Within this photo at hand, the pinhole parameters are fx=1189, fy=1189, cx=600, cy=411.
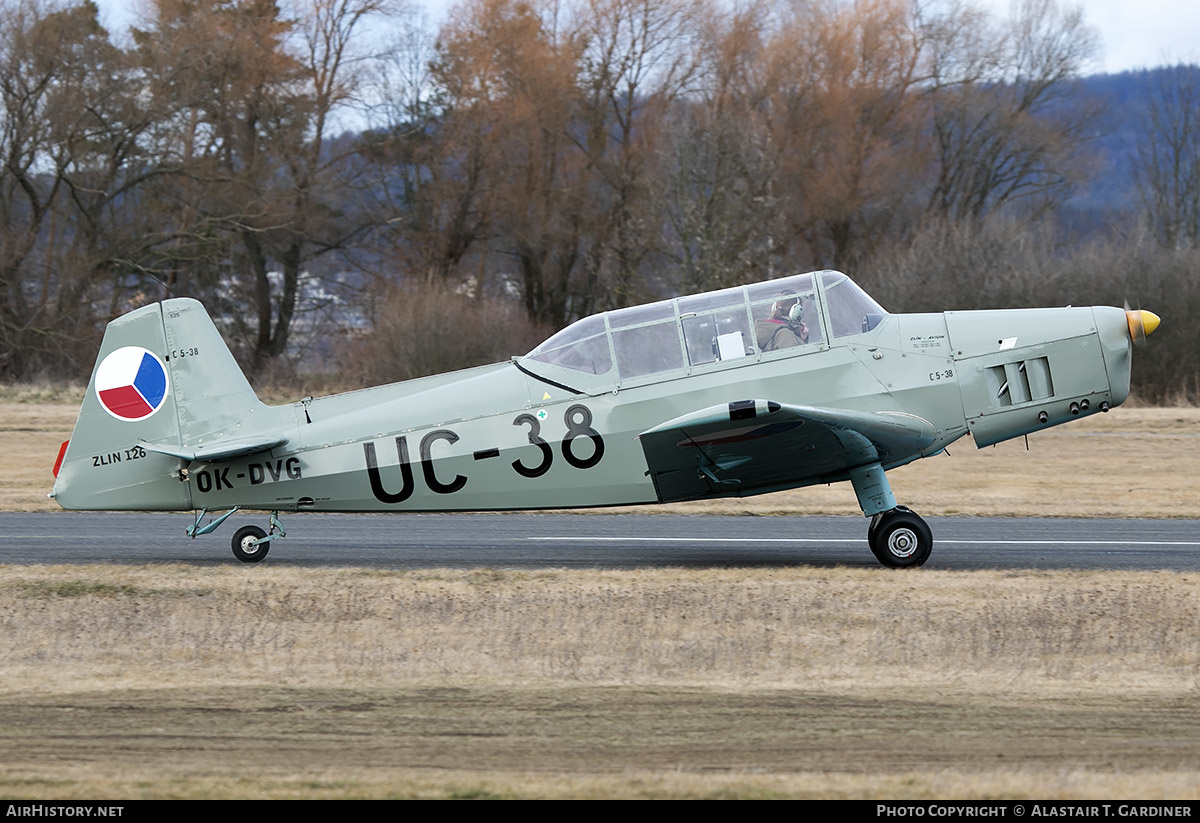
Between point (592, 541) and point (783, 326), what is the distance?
154 inches

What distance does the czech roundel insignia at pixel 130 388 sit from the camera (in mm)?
11633

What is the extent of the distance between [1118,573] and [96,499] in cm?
970

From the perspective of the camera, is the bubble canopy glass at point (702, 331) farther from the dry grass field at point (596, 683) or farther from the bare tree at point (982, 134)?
the bare tree at point (982, 134)

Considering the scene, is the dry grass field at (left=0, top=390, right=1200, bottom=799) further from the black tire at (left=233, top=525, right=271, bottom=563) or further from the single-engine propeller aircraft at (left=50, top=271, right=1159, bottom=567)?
the single-engine propeller aircraft at (left=50, top=271, right=1159, bottom=567)

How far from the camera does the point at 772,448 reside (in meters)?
11.0

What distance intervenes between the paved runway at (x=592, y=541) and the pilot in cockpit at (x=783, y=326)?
2.28 m

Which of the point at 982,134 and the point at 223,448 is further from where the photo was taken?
the point at 982,134

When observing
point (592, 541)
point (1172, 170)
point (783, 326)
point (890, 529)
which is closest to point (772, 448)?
point (783, 326)

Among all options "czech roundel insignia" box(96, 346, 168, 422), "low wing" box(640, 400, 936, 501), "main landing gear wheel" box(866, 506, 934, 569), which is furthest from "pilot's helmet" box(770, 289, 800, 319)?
"czech roundel insignia" box(96, 346, 168, 422)

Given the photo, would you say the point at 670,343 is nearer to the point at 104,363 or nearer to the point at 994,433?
the point at 994,433

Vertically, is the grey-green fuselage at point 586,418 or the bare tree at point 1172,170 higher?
the bare tree at point 1172,170

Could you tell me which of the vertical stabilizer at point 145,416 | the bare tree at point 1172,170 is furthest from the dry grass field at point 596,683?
the bare tree at point 1172,170

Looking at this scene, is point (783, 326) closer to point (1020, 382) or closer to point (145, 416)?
point (1020, 382)

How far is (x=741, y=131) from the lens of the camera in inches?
1575
